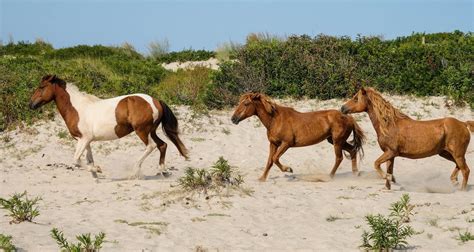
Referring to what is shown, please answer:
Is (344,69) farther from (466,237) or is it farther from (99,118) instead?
(466,237)

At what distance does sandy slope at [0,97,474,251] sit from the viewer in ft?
27.3

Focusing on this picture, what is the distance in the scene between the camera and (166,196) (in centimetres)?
1023

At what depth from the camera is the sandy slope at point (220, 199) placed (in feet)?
27.3

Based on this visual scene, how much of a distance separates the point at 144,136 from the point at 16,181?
249 cm

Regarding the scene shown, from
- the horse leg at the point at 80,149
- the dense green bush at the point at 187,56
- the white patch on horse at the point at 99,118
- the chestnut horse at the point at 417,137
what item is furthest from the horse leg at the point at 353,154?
the dense green bush at the point at 187,56

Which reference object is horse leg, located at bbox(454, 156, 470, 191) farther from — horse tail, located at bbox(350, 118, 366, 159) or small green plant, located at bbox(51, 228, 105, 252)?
small green plant, located at bbox(51, 228, 105, 252)

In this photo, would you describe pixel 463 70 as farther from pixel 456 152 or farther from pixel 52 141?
pixel 52 141

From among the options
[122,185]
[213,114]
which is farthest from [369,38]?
[122,185]

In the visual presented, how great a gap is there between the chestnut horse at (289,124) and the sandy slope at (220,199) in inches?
24.4

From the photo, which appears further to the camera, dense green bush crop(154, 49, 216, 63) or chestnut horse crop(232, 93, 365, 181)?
dense green bush crop(154, 49, 216, 63)

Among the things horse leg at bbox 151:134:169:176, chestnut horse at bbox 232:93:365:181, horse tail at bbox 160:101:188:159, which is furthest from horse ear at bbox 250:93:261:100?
horse leg at bbox 151:134:169:176

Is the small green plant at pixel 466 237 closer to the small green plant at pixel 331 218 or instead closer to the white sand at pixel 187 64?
the small green plant at pixel 331 218

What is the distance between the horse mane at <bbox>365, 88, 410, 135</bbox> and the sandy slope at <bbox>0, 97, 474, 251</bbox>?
1.01 m

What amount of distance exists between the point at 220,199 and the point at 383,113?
10.6 ft
